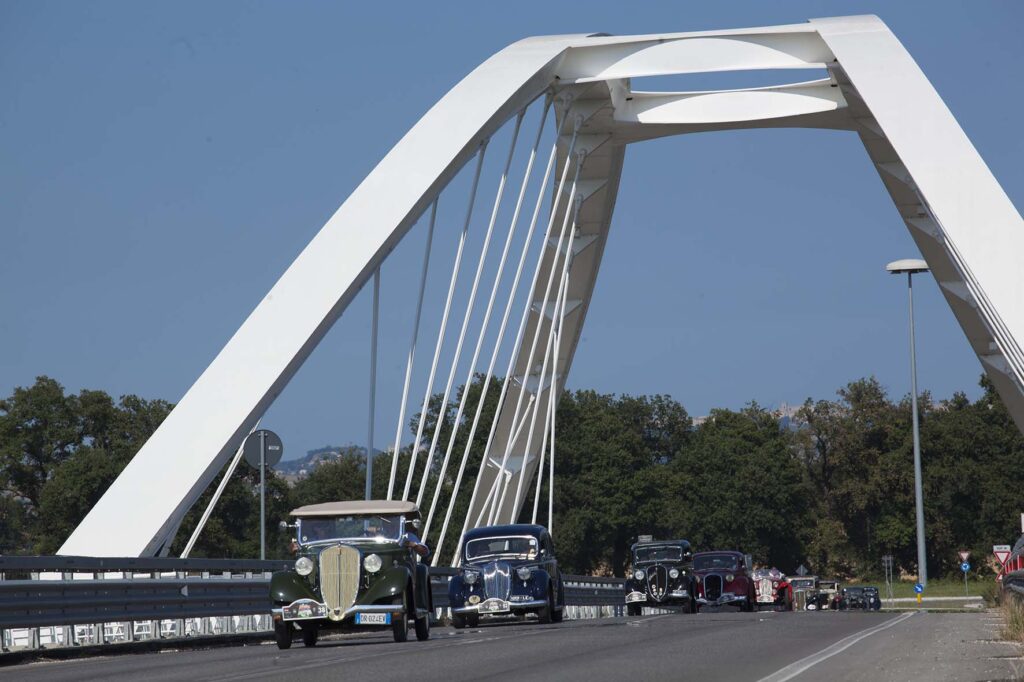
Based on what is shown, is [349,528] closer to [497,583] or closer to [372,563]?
[372,563]

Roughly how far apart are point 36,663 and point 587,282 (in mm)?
23558

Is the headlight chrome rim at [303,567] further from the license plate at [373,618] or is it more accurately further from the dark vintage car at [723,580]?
the dark vintage car at [723,580]

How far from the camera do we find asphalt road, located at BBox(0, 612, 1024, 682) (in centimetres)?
1144

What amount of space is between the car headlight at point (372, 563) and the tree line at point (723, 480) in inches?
2231

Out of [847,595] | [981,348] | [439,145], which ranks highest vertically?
[439,145]

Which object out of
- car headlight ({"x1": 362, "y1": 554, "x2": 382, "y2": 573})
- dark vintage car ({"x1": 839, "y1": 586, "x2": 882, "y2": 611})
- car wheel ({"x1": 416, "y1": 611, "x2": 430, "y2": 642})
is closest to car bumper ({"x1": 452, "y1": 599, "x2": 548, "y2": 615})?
car wheel ({"x1": 416, "y1": 611, "x2": 430, "y2": 642})

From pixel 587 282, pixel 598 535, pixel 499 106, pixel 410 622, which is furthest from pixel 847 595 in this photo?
pixel 410 622

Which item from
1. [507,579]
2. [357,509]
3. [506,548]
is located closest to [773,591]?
[506,548]

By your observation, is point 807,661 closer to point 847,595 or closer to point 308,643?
point 308,643

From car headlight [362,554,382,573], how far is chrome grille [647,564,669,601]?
17.7m

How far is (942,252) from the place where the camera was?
106ft

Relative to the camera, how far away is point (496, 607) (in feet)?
77.6

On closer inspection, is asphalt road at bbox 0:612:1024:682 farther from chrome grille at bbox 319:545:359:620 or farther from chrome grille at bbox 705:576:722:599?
chrome grille at bbox 705:576:722:599

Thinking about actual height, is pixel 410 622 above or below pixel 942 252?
below
